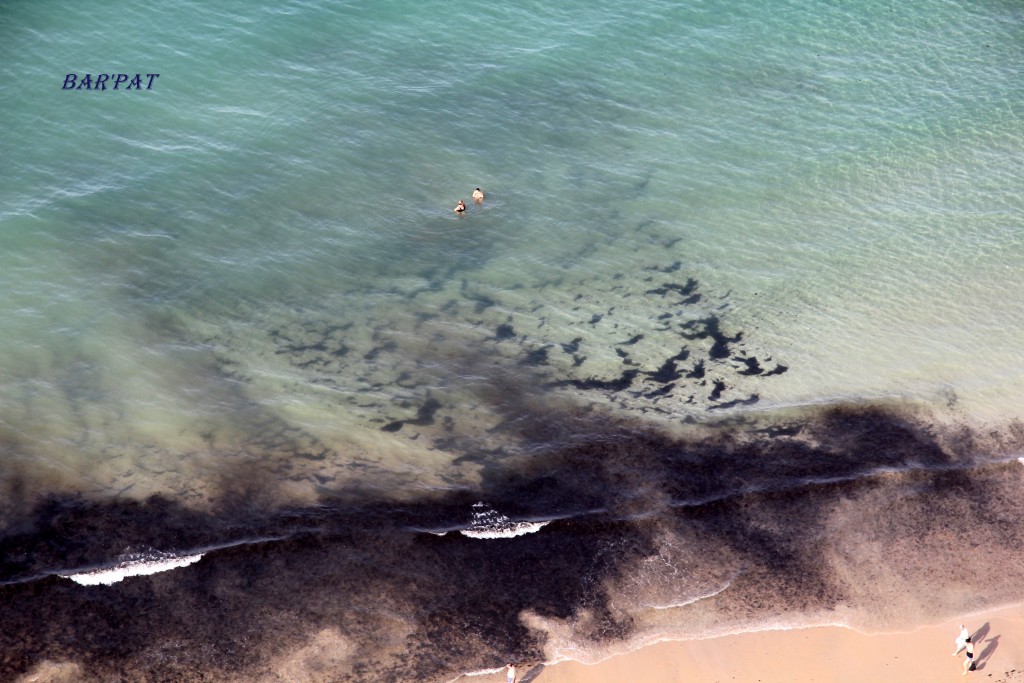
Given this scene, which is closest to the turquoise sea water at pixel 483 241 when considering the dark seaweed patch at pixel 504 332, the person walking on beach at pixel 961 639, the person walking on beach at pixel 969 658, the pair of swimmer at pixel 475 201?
the dark seaweed patch at pixel 504 332

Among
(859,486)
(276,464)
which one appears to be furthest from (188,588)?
(859,486)

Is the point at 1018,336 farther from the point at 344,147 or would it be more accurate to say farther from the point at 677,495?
the point at 344,147

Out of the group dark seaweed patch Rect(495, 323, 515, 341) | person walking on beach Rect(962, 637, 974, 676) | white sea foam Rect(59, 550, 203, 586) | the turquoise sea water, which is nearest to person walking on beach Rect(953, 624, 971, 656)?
person walking on beach Rect(962, 637, 974, 676)

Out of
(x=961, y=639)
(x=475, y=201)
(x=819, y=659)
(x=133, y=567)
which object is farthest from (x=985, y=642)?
(x=475, y=201)

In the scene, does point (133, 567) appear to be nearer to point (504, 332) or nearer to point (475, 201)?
point (504, 332)

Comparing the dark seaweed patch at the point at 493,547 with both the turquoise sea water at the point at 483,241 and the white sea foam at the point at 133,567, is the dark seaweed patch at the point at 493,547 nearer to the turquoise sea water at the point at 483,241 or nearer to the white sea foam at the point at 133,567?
the white sea foam at the point at 133,567

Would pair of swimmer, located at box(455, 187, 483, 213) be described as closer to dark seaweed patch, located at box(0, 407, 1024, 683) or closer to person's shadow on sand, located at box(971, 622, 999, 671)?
dark seaweed patch, located at box(0, 407, 1024, 683)
